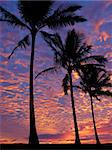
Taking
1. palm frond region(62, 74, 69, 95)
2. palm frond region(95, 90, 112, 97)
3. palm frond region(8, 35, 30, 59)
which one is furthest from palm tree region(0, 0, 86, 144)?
palm frond region(95, 90, 112, 97)

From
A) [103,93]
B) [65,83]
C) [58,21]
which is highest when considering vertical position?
[58,21]

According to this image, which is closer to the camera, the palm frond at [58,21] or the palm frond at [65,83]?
the palm frond at [58,21]

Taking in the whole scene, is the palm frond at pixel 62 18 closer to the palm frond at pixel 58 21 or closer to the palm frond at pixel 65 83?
the palm frond at pixel 58 21

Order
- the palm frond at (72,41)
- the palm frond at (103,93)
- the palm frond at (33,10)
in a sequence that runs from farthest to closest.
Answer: the palm frond at (103,93)
the palm frond at (72,41)
the palm frond at (33,10)

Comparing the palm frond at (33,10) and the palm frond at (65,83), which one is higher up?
the palm frond at (33,10)

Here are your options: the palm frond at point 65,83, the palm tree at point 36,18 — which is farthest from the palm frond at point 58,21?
the palm frond at point 65,83

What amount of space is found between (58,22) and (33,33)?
157 centimetres

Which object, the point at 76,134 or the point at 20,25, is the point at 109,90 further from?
the point at 20,25

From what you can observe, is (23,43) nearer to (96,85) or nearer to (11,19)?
(11,19)

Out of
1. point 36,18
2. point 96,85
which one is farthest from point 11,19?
point 96,85

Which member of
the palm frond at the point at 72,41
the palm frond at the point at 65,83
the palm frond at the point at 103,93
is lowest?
the palm frond at the point at 103,93

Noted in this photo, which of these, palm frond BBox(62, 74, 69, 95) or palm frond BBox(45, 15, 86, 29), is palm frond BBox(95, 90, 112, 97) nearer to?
palm frond BBox(62, 74, 69, 95)

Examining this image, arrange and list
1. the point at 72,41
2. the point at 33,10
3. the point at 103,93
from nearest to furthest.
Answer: the point at 33,10, the point at 72,41, the point at 103,93

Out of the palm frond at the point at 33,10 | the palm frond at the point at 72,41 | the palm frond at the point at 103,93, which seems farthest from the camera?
the palm frond at the point at 103,93
